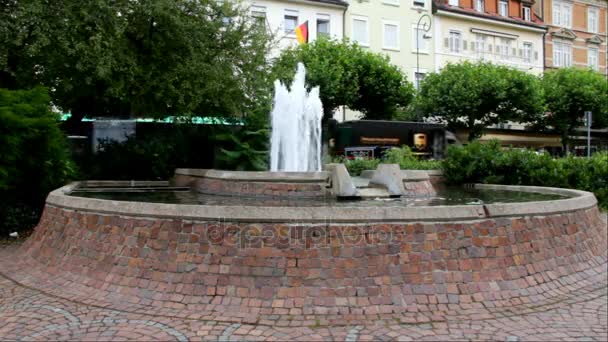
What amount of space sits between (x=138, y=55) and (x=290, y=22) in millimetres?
22033

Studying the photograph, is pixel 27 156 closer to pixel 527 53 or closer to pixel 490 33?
pixel 490 33

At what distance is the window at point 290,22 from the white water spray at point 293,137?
22.4m

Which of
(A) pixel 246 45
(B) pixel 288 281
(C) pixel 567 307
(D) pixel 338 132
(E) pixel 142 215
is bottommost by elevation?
(C) pixel 567 307

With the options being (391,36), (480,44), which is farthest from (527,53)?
(391,36)

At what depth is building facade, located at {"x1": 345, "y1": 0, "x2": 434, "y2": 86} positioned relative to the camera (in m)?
37.7

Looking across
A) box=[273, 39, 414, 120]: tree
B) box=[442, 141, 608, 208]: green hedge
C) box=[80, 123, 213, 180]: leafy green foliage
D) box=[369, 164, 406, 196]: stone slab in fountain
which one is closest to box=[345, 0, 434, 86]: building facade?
box=[273, 39, 414, 120]: tree

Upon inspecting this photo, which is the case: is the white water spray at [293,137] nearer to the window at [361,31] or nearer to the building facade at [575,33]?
the window at [361,31]

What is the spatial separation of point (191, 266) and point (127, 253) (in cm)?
91

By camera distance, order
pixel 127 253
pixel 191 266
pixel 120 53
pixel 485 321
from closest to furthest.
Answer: pixel 485 321
pixel 191 266
pixel 127 253
pixel 120 53

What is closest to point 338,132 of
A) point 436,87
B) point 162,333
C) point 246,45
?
point 436,87

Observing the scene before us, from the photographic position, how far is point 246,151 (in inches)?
569

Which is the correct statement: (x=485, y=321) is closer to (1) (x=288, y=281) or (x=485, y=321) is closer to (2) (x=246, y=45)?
(1) (x=288, y=281)

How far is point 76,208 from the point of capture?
23.2ft

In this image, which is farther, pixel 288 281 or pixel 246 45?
pixel 246 45
